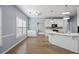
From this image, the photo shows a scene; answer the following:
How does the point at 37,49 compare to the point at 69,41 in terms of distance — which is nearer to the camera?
the point at 69,41

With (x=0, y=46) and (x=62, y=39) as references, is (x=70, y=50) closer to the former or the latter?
(x=62, y=39)

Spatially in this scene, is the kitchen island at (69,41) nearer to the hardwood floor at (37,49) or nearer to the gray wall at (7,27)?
the hardwood floor at (37,49)

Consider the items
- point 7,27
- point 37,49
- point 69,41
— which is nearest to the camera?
point 7,27

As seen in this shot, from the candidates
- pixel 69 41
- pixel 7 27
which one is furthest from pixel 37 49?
pixel 7 27

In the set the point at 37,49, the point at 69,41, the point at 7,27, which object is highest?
Result: the point at 7,27

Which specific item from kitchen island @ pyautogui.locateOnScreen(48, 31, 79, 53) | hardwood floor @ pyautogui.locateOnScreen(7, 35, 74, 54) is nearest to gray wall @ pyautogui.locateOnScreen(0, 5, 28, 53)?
hardwood floor @ pyautogui.locateOnScreen(7, 35, 74, 54)

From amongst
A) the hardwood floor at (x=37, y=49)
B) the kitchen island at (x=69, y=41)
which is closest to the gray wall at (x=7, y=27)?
the hardwood floor at (x=37, y=49)

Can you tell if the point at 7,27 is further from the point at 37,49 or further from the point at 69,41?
the point at 69,41

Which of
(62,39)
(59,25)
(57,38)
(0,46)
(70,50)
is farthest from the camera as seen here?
(59,25)

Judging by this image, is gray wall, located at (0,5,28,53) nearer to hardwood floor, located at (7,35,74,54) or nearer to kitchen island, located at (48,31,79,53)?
hardwood floor, located at (7,35,74,54)
